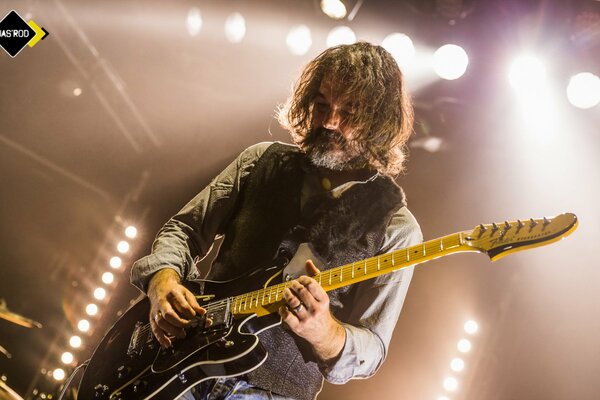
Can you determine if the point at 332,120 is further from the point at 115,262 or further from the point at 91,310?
the point at 91,310

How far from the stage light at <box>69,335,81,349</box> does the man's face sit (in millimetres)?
2654

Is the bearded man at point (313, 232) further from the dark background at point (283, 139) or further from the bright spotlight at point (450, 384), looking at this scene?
the bright spotlight at point (450, 384)

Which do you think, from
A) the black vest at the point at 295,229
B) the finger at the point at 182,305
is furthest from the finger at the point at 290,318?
the finger at the point at 182,305

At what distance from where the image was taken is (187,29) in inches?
184

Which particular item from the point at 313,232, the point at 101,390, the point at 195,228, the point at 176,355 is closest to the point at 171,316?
the point at 176,355

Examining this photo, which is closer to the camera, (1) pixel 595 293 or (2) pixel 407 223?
(2) pixel 407 223

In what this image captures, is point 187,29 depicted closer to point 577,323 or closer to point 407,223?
point 407,223

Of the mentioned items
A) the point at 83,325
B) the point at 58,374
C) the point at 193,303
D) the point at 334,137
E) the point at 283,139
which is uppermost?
the point at 283,139

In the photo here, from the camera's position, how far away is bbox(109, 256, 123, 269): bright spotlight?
4.23 meters

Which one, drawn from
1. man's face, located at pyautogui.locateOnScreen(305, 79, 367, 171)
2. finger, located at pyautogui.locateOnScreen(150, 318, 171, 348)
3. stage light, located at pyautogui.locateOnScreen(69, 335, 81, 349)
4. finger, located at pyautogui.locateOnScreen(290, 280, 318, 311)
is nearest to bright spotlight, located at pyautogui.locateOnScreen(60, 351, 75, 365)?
stage light, located at pyautogui.locateOnScreen(69, 335, 81, 349)

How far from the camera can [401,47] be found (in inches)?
172

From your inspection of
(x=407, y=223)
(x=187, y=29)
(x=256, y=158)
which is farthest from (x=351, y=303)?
(x=187, y=29)

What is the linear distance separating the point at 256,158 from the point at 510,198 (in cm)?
264

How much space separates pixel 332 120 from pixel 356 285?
3.11 ft
